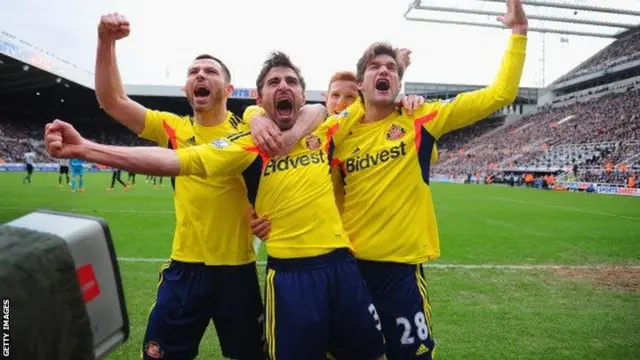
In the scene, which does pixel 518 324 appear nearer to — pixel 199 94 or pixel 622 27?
pixel 199 94

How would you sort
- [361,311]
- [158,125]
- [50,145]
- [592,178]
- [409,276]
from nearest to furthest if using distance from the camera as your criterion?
[50,145] → [361,311] → [409,276] → [158,125] → [592,178]

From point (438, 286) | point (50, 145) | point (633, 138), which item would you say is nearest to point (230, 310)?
point (50, 145)

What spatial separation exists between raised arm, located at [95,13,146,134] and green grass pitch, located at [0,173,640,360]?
6.59 feet

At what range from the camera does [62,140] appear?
72.4 inches

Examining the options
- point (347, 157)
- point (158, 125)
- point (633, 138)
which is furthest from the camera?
point (633, 138)

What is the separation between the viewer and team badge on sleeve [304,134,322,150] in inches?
112

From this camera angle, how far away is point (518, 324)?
4820 millimetres

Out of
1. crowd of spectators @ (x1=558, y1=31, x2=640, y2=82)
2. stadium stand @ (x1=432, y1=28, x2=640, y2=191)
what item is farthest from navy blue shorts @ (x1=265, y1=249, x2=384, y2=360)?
crowd of spectators @ (x1=558, y1=31, x2=640, y2=82)

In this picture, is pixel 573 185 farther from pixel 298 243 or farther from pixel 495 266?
pixel 298 243

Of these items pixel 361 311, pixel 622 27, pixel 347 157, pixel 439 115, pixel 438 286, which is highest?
pixel 622 27

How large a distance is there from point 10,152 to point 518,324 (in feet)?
174

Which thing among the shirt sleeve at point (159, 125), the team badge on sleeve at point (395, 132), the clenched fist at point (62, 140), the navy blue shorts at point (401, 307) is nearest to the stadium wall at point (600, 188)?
the team badge on sleeve at point (395, 132)

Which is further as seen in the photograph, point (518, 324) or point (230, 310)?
point (518, 324)

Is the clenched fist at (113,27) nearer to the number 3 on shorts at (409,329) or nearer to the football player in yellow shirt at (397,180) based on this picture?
the football player in yellow shirt at (397,180)
